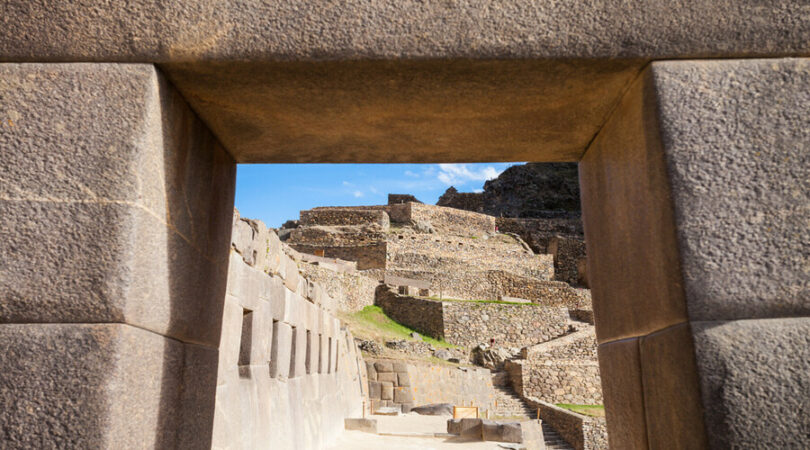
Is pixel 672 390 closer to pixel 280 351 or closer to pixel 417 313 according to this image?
pixel 280 351

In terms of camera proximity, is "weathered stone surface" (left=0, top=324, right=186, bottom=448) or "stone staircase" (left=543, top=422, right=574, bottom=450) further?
"stone staircase" (left=543, top=422, right=574, bottom=450)

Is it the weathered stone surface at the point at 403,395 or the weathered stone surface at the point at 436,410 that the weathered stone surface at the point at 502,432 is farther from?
the weathered stone surface at the point at 403,395

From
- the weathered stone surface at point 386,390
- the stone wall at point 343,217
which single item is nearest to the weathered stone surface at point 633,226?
the weathered stone surface at point 386,390

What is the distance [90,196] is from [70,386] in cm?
55

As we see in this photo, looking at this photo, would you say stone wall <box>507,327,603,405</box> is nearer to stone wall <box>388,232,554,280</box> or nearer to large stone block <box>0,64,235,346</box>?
stone wall <box>388,232,554,280</box>

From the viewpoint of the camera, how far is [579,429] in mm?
19344

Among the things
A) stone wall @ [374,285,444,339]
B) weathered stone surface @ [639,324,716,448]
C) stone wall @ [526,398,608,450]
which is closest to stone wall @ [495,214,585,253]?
stone wall @ [374,285,444,339]

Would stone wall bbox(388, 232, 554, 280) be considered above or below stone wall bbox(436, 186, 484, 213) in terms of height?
below

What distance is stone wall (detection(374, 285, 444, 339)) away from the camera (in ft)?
92.8

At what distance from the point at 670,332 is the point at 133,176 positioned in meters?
1.70

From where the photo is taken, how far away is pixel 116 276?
1.66 meters

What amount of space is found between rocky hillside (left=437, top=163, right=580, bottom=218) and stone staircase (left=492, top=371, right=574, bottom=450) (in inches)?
1304

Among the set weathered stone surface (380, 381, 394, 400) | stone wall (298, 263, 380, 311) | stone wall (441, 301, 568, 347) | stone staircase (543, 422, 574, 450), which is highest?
stone wall (298, 263, 380, 311)

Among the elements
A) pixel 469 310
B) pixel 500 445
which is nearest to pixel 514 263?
pixel 469 310
